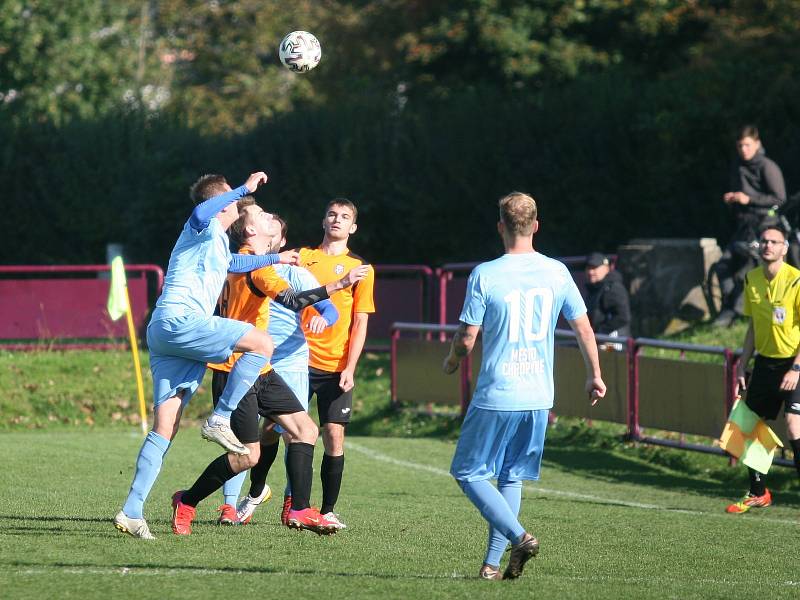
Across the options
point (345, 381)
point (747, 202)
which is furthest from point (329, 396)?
point (747, 202)

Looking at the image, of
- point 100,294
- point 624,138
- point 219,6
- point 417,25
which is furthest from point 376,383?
point 219,6

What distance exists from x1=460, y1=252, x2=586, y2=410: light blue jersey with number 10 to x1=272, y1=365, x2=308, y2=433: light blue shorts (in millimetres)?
1977

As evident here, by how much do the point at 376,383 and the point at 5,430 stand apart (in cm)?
493

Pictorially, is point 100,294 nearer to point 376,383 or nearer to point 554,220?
point 376,383

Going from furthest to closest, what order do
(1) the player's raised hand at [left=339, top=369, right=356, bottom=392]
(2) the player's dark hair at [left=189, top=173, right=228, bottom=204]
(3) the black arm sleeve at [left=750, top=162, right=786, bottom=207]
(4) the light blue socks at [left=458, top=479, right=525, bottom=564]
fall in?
(3) the black arm sleeve at [left=750, top=162, right=786, bottom=207] < (1) the player's raised hand at [left=339, top=369, right=356, bottom=392] < (2) the player's dark hair at [left=189, top=173, right=228, bottom=204] < (4) the light blue socks at [left=458, top=479, right=525, bottom=564]

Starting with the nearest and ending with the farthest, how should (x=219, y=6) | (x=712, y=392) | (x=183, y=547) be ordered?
(x=183, y=547), (x=712, y=392), (x=219, y=6)

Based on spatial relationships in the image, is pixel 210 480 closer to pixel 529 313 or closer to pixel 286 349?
pixel 286 349

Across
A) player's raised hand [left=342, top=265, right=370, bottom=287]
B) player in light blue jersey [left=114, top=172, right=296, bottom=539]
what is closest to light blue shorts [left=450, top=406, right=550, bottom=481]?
player's raised hand [left=342, top=265, right=370, bottom=287]

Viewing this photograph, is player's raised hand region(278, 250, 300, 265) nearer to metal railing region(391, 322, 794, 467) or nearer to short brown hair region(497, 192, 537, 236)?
short brown hair region(497, 192, 537, 236)

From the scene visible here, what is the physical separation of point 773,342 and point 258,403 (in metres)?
4.56

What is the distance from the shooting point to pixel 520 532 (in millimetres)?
7387

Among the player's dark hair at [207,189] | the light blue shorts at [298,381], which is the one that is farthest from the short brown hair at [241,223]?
the light blue shorts at [298,381]

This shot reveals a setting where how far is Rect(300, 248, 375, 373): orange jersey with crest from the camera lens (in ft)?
32.1

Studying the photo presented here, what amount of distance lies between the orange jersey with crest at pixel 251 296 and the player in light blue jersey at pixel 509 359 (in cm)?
177
